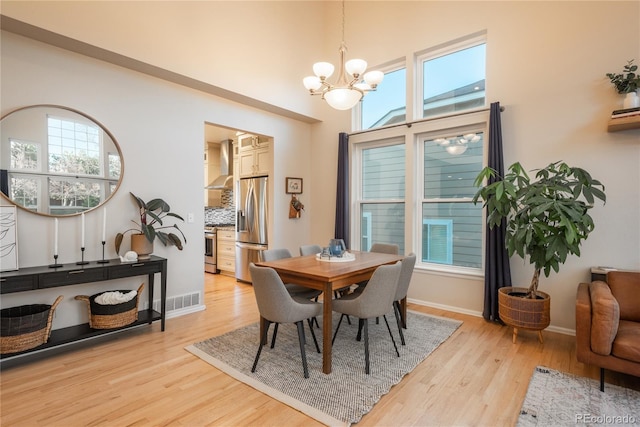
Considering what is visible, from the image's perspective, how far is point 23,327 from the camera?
2510 mm

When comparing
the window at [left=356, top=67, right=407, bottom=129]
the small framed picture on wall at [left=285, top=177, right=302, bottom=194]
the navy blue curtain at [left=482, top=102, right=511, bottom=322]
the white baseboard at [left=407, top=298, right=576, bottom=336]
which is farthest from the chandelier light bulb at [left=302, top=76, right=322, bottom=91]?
the white baseboard at [left=407, top=298, right=576, bottom=336]

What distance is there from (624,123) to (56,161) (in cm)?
521

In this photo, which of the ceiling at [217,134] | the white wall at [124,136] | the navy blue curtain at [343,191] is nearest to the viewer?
the white wall at [124,136]

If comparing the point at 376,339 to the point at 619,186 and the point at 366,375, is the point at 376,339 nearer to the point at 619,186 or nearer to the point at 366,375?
the point at 366,375

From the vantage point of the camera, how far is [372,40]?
191 inches

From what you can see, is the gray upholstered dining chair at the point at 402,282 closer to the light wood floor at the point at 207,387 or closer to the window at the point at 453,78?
the light wood floor at the point at 207,387

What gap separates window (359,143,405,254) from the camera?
15.5 ft

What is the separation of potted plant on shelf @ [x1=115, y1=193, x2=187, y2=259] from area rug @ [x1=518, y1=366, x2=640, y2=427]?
3.47 metres

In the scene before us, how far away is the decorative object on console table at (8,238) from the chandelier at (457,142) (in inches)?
182

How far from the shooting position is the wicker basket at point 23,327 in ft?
8.02

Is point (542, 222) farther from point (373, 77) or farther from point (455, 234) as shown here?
point (373, 77)

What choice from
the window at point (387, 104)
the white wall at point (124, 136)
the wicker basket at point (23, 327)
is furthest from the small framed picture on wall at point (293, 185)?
the wicker basket at point (23, 327)

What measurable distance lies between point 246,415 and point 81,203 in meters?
2.60

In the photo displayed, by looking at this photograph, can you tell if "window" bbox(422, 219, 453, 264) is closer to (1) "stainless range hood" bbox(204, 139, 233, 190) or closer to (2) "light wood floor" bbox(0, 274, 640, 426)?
(2) "light wood floor" bbox(0, 274, 640, 426)
